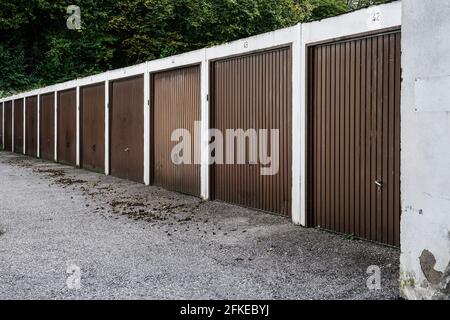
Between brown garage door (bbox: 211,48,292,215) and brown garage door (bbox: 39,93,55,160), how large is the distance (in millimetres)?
11855

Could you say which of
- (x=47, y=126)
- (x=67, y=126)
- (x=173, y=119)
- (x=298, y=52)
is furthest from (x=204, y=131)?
(x=47, y=126)

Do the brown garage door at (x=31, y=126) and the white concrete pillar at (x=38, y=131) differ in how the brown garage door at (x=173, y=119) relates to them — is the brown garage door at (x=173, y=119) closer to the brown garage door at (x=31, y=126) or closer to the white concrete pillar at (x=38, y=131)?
the white concrete pillar at (x=38, y=131)

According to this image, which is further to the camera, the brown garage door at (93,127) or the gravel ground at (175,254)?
the brown garage door at (93,127)

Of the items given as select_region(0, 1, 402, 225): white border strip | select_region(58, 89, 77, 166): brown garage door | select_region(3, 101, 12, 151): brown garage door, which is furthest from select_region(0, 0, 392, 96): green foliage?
select_region(0, 1, 402, 225): white border strip

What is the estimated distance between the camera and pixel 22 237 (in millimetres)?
7359

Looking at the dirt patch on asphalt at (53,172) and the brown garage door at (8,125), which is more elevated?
the brown garage door at (8,125)

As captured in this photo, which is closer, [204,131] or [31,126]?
[204,131]

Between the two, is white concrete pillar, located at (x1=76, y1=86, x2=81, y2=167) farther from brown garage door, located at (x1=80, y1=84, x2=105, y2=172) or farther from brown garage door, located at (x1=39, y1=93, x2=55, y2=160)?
brown garage door, located at (x1=39, y1=93, x2=55, y2=160)

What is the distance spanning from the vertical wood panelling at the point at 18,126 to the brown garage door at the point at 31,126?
3.18 ft

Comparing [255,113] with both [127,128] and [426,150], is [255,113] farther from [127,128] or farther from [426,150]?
[127,128]

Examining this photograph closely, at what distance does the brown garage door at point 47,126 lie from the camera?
804 inches

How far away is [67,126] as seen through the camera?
61.9 ft

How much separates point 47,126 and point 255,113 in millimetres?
13955

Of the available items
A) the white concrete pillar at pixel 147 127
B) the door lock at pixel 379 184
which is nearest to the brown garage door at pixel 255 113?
the door lock at pixel 379 184
